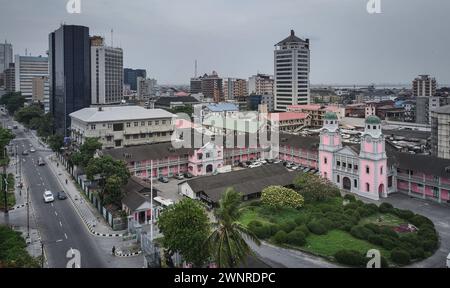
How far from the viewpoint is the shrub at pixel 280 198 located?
30812 mm

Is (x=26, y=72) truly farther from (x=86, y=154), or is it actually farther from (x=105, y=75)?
(x=86, y=154)

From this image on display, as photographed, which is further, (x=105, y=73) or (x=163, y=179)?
(x=105, y=73)

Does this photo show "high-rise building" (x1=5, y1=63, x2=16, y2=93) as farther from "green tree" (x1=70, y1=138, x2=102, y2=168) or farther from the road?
"green tree" (x1=70, y1=138, x2=102, y2=168)

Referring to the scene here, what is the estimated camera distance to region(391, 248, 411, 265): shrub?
71.9ft

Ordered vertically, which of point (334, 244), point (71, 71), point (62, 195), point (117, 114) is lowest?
point (334, 244)

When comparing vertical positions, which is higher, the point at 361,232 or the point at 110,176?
the point at 110,176

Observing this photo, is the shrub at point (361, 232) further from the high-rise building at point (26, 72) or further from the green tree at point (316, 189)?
the high-rise building at point (26, 72)

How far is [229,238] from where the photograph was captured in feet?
45.8

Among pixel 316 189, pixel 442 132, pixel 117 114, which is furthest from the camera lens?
pixel 117 114

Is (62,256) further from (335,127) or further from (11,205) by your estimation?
(335,127)

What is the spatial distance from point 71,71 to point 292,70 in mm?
51229

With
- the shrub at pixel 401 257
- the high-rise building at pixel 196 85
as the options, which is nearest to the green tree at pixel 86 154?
the shrub at pixel 401 257

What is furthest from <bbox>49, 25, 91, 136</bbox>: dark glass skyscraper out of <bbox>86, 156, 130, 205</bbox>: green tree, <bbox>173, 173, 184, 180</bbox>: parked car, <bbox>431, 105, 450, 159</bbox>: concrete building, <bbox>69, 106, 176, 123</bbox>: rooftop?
<bbox>431, 105, 450, 159</bbox>: concrete building

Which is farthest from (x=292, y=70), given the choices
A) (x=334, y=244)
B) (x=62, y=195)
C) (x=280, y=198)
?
(x=334, y=244)
